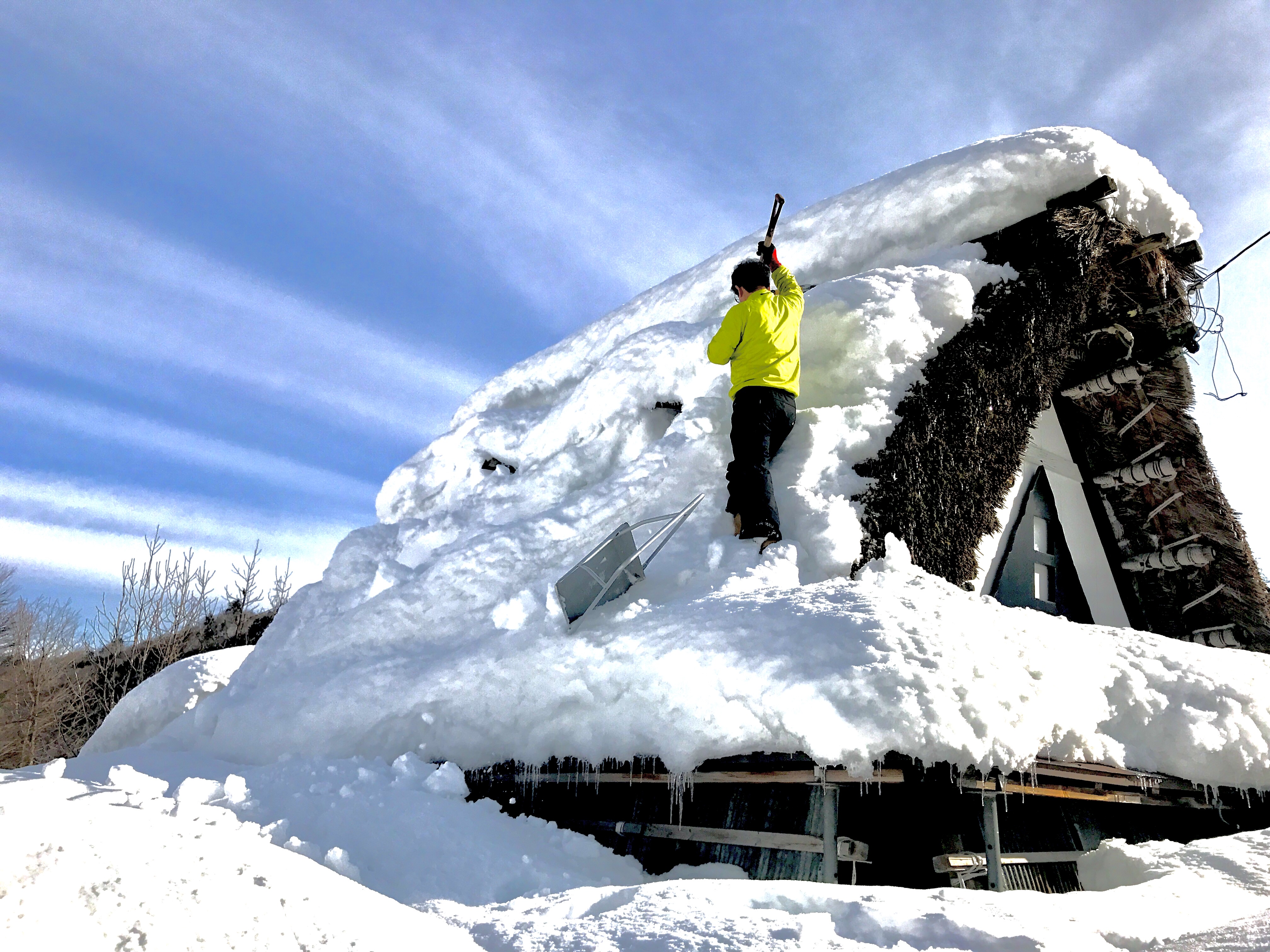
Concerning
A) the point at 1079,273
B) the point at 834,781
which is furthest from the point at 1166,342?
the point at 834,781

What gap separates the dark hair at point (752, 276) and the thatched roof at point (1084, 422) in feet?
3.62

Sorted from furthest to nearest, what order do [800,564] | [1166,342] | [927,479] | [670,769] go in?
[1166,342], [927,479], [800,564], [670,769]

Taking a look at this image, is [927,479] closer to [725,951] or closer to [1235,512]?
[725,951]

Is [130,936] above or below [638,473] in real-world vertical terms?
below

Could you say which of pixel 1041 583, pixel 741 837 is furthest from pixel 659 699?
pixel 1041 583

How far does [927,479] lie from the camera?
14.4 ft

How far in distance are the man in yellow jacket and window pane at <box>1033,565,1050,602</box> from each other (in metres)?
2.99

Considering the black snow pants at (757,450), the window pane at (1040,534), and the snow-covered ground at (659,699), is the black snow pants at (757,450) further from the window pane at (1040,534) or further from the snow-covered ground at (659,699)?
the window pane at (1040,534)

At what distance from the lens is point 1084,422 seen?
6586 mm

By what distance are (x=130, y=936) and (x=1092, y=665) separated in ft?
10.5

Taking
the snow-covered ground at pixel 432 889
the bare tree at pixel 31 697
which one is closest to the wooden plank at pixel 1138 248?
the snow-covered ground at pixel 432 889

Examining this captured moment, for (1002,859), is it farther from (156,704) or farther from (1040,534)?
(156,704)

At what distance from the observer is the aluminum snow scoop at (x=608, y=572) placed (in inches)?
139

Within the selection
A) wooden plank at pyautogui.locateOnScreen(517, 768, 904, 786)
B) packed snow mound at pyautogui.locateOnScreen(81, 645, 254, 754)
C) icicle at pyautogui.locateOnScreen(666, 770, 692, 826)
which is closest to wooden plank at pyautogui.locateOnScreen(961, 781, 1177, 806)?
wooden plank at pyautogui.locateOnScreen(517, 768, 904, 786)
